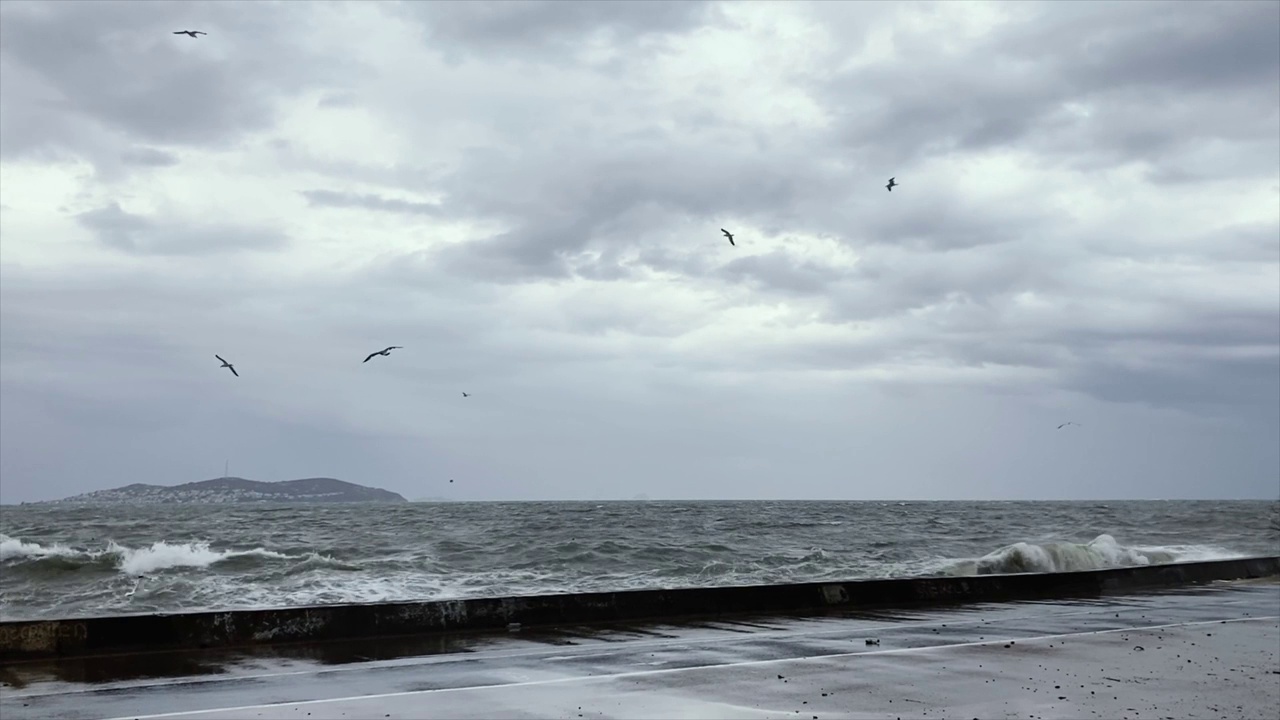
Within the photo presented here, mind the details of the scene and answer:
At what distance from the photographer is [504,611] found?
533 inches

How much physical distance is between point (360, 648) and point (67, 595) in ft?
51.3

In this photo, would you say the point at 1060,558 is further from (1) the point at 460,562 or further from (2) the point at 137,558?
(2) the point at 137,558

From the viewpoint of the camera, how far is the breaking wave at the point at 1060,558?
94.0 feet

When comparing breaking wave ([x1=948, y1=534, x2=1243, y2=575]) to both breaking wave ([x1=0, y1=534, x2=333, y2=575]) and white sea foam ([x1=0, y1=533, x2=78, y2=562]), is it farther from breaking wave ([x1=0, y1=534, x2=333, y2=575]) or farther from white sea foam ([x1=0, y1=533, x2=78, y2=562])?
white sea foam ([x1=0, y1=533, x2=78, y2=562])

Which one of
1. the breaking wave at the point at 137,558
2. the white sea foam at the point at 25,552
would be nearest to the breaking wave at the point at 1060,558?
the breaking wave at the point at 137,558

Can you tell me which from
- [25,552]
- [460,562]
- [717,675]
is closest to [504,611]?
[717,675]

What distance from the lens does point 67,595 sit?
79.3 ft

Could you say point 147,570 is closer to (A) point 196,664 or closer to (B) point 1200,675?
(A) point 196,664

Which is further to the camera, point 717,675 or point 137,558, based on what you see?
point 137,558

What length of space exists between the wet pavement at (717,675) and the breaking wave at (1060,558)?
14957 millimetres

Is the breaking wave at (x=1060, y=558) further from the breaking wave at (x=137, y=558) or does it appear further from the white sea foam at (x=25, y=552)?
the white sea foam at (x=25, y=552)

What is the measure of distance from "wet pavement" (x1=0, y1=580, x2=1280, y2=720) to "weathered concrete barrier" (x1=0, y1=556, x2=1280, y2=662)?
413 millimetres

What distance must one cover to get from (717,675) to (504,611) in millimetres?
4504

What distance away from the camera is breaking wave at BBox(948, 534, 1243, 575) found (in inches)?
1128
